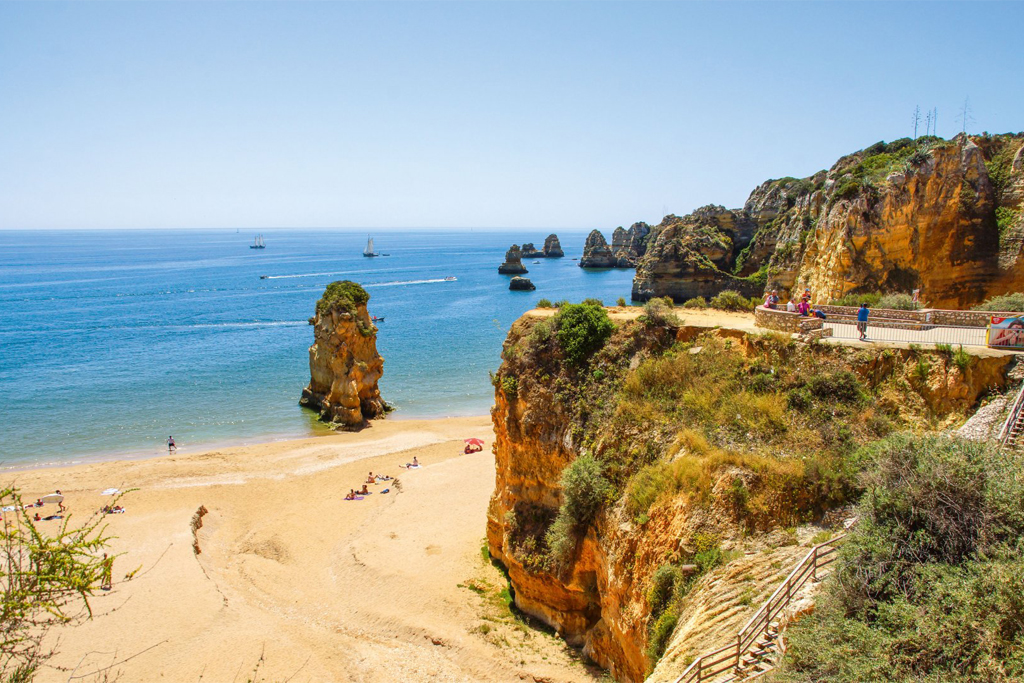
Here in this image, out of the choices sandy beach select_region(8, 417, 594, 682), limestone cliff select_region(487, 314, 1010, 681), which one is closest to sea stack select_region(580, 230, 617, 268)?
sandy beach select_region(8, 417, 594, 682)

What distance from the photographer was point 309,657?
1620 cm

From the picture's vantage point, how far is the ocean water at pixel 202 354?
38.8 meters

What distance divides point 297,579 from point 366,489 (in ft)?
25.7

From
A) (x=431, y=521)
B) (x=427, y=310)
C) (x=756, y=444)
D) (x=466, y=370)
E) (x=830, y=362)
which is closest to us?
(x=756, y=444)

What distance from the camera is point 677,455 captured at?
13883 mm

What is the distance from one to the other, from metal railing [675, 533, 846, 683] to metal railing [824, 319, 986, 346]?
8.53 m

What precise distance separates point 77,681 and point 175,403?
31.1m

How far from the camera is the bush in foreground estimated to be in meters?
6.56

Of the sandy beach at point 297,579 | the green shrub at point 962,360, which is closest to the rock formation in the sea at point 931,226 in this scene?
the green shrub at point 962,360

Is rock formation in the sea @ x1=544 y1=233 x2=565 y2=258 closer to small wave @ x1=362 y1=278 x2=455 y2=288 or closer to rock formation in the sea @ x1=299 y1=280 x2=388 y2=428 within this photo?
small wave @ x1=362 y1=278 x2=455 y2=288

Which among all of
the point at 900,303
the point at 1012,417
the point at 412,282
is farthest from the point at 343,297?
the point at 412,282

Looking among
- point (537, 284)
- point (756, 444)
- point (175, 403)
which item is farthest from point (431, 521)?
point (537, 284)

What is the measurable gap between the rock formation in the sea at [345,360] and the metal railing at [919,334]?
30481 mm

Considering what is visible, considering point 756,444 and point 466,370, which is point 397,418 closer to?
point 466,370
